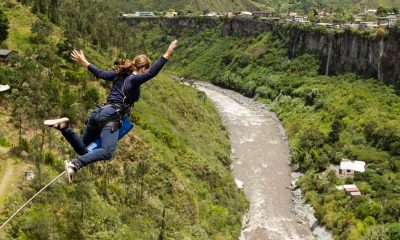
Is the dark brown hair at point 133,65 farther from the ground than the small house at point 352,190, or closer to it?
farther from the ground

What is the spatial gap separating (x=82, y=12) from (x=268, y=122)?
32.8 metres

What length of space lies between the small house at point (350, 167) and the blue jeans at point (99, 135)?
148 ft

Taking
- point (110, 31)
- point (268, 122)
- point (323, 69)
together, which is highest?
point (110, 31)

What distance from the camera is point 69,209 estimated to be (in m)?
26.3

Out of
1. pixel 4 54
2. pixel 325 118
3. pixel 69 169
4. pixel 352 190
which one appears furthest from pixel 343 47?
pixel 69 169

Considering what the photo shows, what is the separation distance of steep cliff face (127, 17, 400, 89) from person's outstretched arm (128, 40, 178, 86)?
68.4 m

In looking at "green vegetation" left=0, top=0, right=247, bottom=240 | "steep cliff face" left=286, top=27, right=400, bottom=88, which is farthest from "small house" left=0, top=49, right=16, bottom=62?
"steep cliff face" left=286, top=27, right=400, bottom=88

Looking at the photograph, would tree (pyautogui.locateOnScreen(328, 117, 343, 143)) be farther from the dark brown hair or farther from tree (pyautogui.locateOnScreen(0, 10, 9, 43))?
the dark brown hair

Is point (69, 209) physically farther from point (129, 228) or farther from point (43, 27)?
point (43, 27)

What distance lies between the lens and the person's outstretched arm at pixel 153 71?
1014cm

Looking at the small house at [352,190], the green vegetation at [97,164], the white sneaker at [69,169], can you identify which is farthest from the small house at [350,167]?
the white sneaker at [69,169]

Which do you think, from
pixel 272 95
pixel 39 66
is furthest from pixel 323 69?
pixel 39 66

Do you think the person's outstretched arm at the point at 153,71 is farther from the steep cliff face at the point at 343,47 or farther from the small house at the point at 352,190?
the steep cliff face at the point at 343,47

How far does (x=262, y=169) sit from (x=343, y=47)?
3911cm
